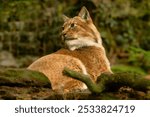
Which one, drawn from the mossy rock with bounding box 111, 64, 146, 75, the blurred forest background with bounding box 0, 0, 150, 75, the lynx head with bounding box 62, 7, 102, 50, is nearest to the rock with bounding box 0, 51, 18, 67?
the blurred forest background with bounding box 0, 0, 150, 75

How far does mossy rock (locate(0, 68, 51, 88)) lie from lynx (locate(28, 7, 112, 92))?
1.90 ft

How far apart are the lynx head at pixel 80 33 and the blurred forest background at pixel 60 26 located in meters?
5.72

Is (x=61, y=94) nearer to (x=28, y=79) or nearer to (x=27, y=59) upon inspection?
(x=28, y=79)

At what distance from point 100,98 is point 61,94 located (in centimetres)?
65

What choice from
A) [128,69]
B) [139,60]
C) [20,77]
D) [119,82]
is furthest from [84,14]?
[139,60]

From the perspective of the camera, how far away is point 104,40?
1941 centimetres

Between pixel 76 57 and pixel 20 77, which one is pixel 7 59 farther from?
pixel 20 77

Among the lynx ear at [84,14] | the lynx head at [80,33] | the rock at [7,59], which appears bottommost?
the rock at [7,59]

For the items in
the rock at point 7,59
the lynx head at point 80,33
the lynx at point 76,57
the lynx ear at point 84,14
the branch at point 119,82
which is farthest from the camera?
the rock at point 7,59

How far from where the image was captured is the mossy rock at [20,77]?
10414 mm

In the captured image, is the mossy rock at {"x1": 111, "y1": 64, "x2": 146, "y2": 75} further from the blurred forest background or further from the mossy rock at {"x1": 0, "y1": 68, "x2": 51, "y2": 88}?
the mossy rock at {"x1": 0, "y1": 68, "x2": 51, "y2": 88}

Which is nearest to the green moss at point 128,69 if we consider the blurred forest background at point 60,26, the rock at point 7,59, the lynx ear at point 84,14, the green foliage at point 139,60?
the blurred forest background at point 60,26

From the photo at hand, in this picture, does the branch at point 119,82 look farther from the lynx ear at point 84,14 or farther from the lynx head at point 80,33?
the lynx ear at point 84,14

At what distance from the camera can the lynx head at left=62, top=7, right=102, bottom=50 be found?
1178 centimetres
